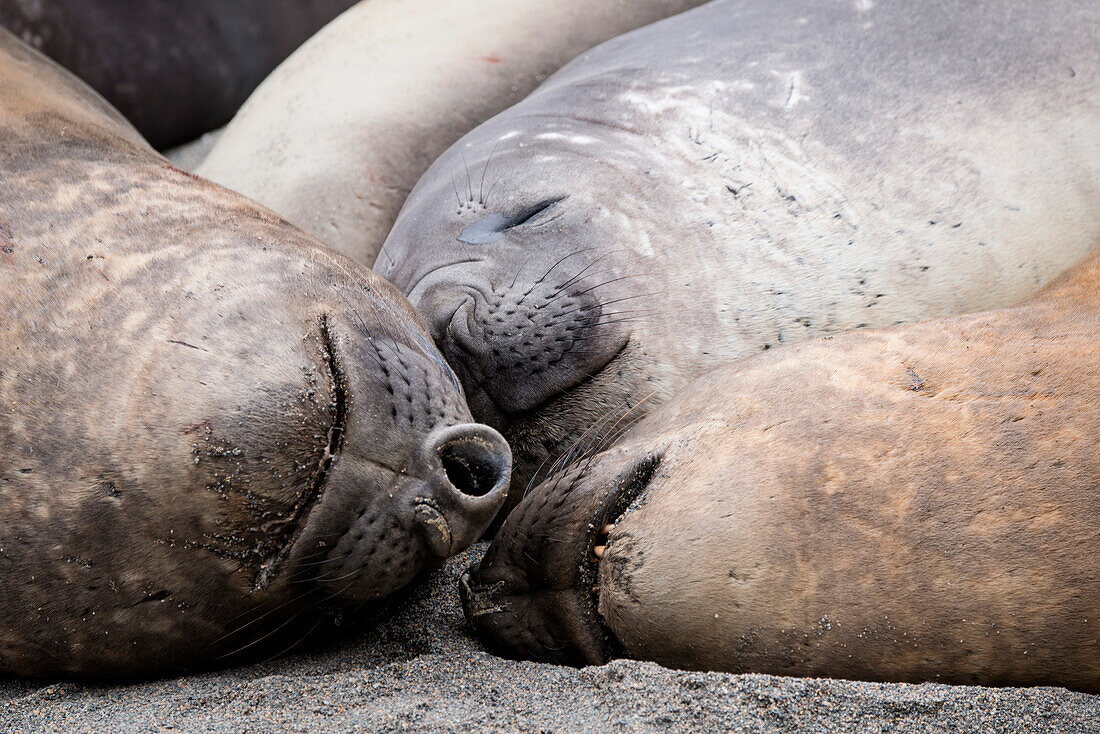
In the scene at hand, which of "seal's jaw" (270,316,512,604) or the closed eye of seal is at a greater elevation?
the closed eye of seal

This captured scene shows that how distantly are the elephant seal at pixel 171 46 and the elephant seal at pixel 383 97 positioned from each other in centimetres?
69

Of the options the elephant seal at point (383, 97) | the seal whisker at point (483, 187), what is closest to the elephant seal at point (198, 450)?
the seal whisker at point (483, 187)

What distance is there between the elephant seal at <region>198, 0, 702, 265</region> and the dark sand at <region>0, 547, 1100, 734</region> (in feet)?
5.97

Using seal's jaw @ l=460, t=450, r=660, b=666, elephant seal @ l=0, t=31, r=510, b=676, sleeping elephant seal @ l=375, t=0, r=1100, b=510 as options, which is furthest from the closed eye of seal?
seal's jaw @ l=460, t=450, r=660, b=666

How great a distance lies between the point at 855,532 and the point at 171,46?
401 centimetres

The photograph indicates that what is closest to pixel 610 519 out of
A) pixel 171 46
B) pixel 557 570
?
pixel 557 570

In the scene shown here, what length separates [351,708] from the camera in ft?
5.53

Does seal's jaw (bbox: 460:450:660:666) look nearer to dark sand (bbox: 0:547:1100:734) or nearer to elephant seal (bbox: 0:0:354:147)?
dark sand (bbox: 0:547:1100:734)

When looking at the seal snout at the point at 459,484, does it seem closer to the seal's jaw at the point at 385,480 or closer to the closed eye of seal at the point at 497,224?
the seal's jaw at the point at 385,480

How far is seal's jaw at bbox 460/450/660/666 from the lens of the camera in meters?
1.83

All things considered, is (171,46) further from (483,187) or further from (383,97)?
(483,187)

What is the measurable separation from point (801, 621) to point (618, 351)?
96 centimetres

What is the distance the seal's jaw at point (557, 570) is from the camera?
1.83m

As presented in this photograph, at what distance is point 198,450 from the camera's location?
164 centimetres
